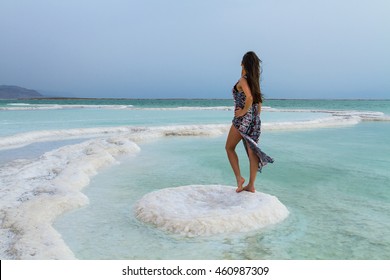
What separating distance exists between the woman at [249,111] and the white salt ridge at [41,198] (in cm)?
246

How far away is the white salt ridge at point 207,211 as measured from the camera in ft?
14.8

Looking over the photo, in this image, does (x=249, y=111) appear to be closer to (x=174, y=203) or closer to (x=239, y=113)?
(x=239, y=113)

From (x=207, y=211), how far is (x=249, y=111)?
1.47 metres

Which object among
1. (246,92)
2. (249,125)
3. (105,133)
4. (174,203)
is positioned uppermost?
(246,92)

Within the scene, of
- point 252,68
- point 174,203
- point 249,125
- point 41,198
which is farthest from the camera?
point 41,198

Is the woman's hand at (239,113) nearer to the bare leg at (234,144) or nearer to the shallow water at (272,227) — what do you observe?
the bare leg at (234,144)

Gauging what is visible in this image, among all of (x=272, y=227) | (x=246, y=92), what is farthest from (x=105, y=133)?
(x=272, y=227)

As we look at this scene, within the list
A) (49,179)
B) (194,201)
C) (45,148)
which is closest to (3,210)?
(49,179)

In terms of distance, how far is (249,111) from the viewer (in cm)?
526

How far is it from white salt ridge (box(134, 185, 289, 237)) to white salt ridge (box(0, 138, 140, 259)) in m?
1.15

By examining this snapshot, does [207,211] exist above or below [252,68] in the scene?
below
